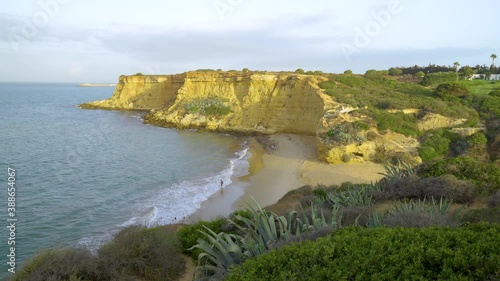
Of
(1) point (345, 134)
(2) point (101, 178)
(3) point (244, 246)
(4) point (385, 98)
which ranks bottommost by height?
(2) point (101, 178)

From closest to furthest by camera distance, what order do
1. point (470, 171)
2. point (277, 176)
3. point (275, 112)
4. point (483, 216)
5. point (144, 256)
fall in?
point (483, 216)
point (144, 256)
point (470, 171)
point (277, 176)
point (275, 112)

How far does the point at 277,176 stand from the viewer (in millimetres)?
21219

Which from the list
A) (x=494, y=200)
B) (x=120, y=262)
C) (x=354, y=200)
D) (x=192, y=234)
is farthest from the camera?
(x=354, y=200)

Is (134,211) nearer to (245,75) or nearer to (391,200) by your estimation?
(391,200)

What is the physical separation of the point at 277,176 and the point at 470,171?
11198mm

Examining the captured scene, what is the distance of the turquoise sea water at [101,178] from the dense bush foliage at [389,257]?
8.74 metres

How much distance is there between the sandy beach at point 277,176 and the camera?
16594 mm

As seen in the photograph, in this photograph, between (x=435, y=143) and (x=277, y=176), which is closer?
(x=277, y=176)

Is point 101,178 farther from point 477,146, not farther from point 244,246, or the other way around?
point 477,146

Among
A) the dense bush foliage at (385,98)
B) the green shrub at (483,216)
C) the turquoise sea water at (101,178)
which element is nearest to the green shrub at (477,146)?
the dense bush foliage at (385,98)

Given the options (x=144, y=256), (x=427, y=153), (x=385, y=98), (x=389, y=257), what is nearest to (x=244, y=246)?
(x=144, y=256)

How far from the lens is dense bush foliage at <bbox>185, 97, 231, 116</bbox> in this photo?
4088cm

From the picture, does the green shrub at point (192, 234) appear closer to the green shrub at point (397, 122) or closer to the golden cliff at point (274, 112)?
the golden cliff at point (274, 112)

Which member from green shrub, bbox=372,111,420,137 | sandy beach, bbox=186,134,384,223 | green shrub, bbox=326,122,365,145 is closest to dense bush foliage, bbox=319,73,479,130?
green shrub, bbox=372,111,420,137
